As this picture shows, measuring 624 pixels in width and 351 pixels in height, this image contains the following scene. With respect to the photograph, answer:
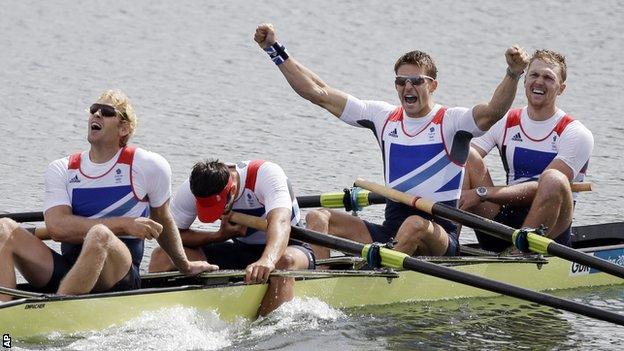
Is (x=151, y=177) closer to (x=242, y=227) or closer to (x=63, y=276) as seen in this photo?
(x=63, y=276)

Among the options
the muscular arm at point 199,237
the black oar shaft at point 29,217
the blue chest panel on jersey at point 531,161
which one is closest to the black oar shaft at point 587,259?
the blue chest panel on jersey at point 531,161

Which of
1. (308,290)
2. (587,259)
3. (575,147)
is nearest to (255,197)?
(308,290)

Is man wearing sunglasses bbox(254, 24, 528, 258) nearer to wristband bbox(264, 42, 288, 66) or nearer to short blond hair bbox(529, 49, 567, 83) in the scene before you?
wristband bbox(264, 42, 288, 66)

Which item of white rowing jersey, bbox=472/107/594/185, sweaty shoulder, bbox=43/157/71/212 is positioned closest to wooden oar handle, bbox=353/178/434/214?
white rowing jersey, bbox=472/107/594/185

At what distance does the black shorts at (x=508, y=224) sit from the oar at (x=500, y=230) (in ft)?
2.31

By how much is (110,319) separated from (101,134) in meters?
1.20

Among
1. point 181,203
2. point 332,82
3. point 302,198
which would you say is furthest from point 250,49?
point 181,203

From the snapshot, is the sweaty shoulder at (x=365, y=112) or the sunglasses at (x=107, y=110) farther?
the sweaty shoulder at (x=365, y=112)

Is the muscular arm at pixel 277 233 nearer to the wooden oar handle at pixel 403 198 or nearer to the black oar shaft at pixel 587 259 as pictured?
the wooden oar handle at pixel 403 198

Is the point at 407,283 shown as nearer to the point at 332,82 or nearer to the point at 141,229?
the point at 141,229

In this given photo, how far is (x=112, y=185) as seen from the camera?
894cm

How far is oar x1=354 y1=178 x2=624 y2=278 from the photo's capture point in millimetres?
10055

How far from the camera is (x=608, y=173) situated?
53.3ft

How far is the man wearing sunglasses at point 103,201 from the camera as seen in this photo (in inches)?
346
